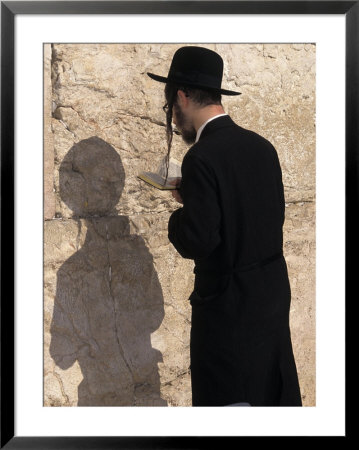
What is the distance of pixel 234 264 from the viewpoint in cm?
219

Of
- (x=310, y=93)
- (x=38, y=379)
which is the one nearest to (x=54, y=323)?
(x=38, y=379)

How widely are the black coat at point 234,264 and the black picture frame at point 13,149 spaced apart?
243 millimetres

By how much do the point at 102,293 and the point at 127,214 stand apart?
369 mm

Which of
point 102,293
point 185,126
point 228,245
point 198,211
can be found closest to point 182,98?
point 185,126

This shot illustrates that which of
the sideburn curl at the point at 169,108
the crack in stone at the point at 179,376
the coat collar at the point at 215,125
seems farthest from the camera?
the crack in stone at the point at 179,376

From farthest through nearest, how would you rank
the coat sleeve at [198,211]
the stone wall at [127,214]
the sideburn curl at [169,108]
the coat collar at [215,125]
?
the stone wall at [127,214], the sideburn curl at [169,108], the coat collar at [215,125], the coat sleeve at [198,211]

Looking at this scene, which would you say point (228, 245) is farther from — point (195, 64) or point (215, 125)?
point (195, 64)

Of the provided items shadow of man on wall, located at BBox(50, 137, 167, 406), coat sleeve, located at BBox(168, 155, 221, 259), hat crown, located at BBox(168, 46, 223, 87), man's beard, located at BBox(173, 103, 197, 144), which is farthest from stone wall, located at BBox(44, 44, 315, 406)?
coat sleeve, located at BBox(168, 155, 221, 259)

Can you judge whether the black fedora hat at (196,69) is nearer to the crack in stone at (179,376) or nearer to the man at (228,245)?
the man at (228,245)

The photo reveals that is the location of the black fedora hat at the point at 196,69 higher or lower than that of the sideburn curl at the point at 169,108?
higher

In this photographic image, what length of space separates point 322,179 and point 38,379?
1.35 metres

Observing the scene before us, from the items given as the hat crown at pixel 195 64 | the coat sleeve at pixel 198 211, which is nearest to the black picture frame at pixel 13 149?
the hat crown at pixel 195 64

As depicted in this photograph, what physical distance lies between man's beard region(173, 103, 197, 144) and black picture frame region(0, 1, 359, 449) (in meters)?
0.37

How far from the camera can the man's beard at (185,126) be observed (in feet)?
7.54
